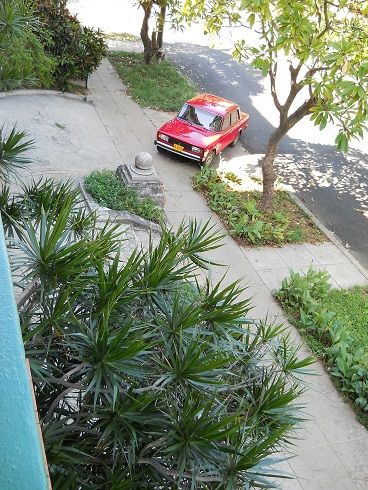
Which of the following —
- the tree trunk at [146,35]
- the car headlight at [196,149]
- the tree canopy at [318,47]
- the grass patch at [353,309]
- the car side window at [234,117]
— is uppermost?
the tree canopy at [318,47]

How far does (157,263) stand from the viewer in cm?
404

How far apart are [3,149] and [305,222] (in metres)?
8.63

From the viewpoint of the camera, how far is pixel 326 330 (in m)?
9.05

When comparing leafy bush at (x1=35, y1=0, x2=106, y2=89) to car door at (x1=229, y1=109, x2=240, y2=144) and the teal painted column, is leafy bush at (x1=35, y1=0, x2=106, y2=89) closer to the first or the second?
car door at (x1=229, y1=109, x2=240, y2=144)

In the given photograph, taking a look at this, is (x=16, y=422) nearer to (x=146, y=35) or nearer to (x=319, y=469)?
(x=319, y=469)

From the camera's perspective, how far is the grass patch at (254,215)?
11477 mm

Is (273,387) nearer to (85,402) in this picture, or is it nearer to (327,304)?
(85,402)

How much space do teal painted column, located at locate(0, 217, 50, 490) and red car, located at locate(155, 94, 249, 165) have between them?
1237cm

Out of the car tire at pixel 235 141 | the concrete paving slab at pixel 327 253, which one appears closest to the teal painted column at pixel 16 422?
the concrete paving slab at pixel 327 253

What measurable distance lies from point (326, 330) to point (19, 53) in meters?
8.19

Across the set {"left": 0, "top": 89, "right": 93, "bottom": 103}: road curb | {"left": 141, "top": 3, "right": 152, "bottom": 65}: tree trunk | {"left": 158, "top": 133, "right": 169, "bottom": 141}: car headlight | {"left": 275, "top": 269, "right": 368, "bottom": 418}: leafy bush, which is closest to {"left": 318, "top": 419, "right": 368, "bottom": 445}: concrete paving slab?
{"left": 275, "top": 269, "right": 368, "bottom": 418}: leafy bush

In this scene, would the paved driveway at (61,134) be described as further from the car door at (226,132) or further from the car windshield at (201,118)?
the car door at (226,132)

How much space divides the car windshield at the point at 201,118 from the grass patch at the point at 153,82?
2.71 m

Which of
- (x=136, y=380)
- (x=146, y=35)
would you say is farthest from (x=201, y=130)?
(x=136, y=380)
